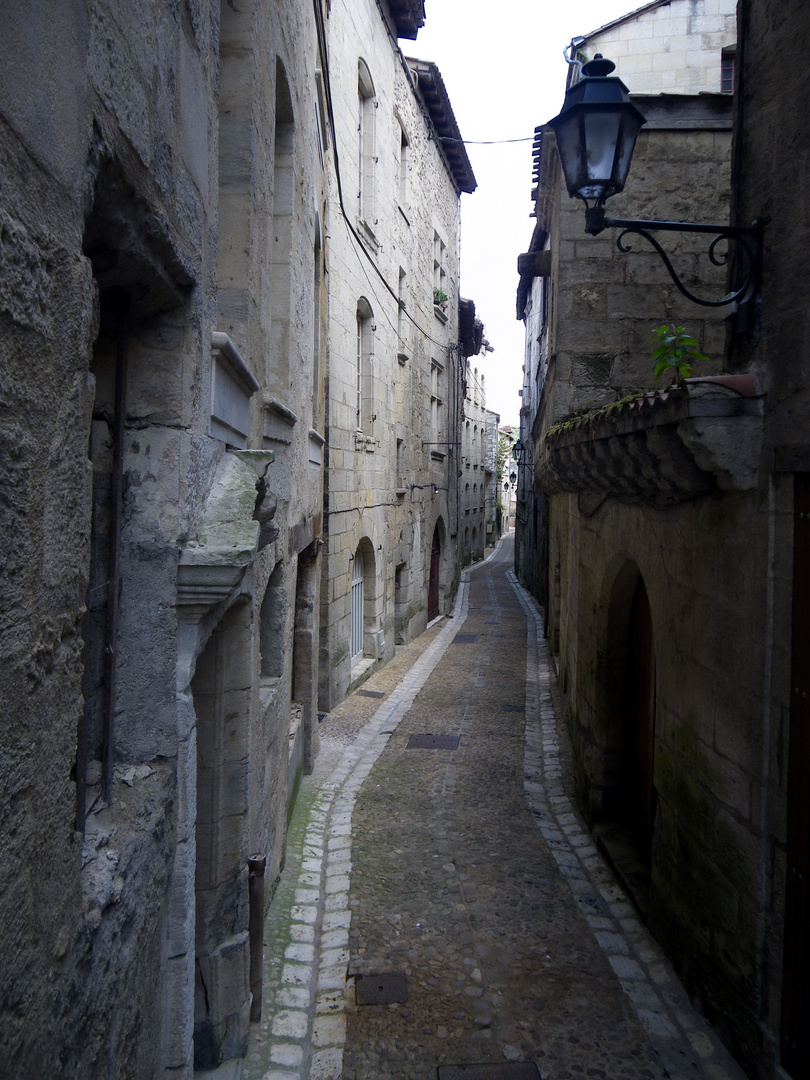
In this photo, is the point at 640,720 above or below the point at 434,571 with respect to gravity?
below

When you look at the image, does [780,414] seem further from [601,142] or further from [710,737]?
[601,142]

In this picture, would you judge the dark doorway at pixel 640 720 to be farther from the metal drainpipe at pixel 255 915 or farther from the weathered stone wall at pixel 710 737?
the metal drainpipe at pixel 255 915

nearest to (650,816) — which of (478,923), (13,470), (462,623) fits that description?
(478,923)

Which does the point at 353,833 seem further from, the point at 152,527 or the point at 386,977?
the point at 152,527

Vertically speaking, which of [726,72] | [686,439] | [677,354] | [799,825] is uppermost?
[726,72]

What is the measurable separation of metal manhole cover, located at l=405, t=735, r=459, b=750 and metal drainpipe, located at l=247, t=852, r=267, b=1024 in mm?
4729

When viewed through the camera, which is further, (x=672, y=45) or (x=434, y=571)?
(x=434, y=571)

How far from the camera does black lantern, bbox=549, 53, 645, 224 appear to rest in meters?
4.17

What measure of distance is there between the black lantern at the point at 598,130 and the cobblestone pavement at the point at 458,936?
4.40m

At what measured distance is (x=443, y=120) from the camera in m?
18.4

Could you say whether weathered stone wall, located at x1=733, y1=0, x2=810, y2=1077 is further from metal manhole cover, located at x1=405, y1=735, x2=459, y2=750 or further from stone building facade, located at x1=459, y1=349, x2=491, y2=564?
stone building facade, located at x1=459, y1=349, x2=491, y2=564

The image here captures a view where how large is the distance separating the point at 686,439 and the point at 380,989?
11.1ft

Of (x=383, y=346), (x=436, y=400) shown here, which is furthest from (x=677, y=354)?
(x=436, y=400)

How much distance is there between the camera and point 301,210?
19.0 ft
